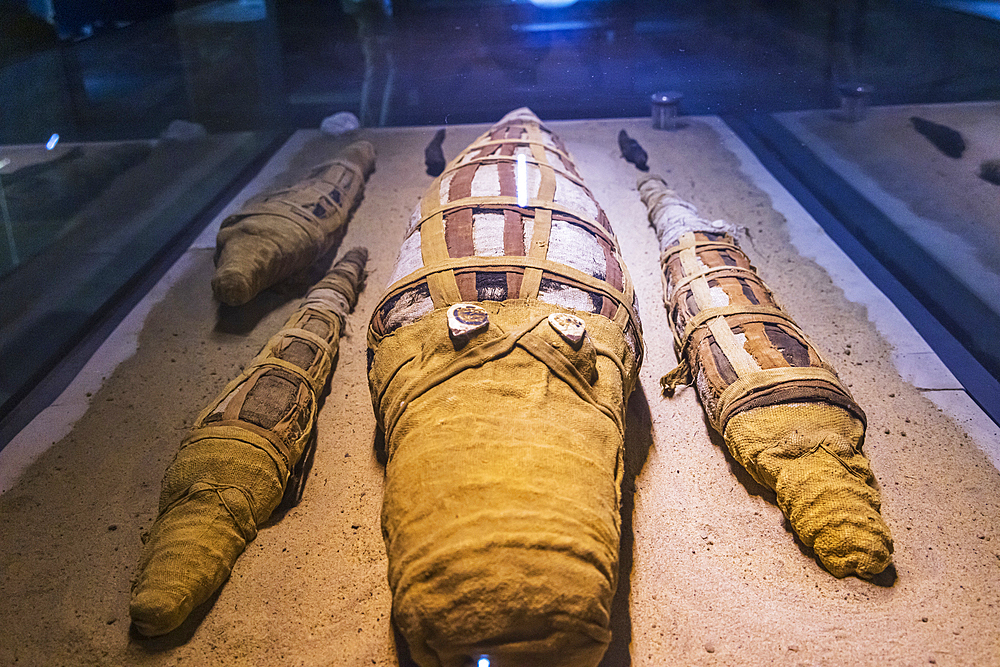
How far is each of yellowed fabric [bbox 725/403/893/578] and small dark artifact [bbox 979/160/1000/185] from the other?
7.61 feet

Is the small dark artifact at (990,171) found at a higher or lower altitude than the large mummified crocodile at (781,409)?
higher

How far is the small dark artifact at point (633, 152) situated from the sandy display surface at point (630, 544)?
2.13 metres

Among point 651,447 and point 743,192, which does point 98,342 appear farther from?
point 743,192

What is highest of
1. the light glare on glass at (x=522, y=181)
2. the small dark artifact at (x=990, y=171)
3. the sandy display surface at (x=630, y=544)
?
the light glare on glass at (x=522, y=181)

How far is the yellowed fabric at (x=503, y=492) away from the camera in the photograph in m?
1.60

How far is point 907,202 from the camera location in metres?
4.15

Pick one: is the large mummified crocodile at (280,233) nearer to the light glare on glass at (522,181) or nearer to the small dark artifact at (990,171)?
the light glare on glass at (522,181)

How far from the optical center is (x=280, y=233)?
393 centimetres

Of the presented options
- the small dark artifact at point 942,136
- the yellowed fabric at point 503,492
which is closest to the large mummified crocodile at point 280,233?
the yellowed fabric at point 503,492

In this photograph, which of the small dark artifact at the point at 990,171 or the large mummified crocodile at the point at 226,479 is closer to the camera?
the large mummified crocodile at the point at 226,479

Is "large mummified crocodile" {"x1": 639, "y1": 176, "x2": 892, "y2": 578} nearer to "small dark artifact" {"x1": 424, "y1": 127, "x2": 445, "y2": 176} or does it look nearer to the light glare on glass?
the light glare on glass

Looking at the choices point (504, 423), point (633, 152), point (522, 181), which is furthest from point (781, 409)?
point (633, 152)

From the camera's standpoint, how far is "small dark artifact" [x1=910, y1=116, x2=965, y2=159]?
4082mm

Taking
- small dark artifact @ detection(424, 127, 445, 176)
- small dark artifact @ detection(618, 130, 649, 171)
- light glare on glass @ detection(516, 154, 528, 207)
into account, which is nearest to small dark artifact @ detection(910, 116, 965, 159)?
small dark artifact @ detection(618, 130, 649, 171)
